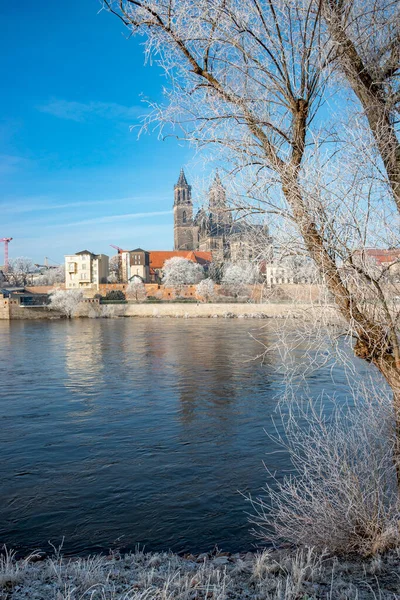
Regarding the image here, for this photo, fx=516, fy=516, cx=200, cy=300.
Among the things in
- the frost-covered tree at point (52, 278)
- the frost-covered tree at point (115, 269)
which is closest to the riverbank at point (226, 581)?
the frost-covered tree at point (115, 269)

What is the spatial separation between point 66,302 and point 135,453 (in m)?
52.1

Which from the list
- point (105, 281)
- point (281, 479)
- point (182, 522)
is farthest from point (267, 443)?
point (105, 281)

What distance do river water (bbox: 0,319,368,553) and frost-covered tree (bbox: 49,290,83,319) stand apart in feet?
134

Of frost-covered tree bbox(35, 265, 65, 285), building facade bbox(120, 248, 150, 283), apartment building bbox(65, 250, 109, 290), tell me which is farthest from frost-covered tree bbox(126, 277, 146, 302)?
frost-covered tree bbox(35, 265, 65, 285)

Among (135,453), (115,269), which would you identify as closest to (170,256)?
(115,269)

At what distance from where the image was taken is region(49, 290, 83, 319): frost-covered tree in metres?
59.0

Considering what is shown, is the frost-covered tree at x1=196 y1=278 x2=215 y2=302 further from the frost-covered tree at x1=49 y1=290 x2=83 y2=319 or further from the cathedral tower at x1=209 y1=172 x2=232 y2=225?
the cathedral tower at x1=209 y1=172 x2=232 y2=225

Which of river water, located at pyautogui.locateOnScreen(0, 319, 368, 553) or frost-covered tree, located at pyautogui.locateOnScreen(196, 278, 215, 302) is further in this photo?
frost-covered tree, located at pyautogui.locateOnScreen(196, 278, 215, 302)

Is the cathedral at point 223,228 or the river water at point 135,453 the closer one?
the cathedral at point 223,228

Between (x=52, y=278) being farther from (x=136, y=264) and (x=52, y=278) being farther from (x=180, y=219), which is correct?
(x=180, y=219)

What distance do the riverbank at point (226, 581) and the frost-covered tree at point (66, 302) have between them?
185ft

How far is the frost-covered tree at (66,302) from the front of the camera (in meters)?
59.0

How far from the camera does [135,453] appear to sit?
8.95 m

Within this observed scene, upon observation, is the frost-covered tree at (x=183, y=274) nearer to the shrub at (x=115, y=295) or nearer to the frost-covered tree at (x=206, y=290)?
the frost-covered tree at (x=206, y=290)
